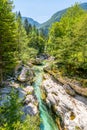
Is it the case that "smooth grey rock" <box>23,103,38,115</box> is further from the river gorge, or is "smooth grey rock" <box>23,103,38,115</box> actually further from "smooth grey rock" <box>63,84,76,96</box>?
"smooth grey rock" <box>63,84,76,96</box>

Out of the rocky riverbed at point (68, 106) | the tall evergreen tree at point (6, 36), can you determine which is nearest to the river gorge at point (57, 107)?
the rocky riverbed at point (68, 106)

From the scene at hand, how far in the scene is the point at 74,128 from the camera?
1717cm

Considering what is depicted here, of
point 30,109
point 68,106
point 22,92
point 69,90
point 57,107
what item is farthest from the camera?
point 22,92

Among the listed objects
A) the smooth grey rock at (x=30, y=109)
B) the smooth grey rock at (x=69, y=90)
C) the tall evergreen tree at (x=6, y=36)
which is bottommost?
the smooth grey rock at (x=30, y=109)

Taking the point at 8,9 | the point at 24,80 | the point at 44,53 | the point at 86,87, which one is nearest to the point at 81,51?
the point at 86,87

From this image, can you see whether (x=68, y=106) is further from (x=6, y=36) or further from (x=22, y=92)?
(x=6, y=36)

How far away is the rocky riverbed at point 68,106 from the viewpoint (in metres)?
17.8

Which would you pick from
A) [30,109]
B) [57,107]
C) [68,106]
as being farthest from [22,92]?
[68,106]

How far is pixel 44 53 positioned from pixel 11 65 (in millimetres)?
62349

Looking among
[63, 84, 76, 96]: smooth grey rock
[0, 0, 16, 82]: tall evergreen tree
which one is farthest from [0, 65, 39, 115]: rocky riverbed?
[63, 84, 76, 96]: smooth grey rock

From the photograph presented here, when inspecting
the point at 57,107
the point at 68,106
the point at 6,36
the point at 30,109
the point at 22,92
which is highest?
the point at 6,36

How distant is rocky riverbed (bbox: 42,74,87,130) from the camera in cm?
1778

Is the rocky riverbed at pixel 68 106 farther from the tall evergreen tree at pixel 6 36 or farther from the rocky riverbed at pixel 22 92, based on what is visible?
the tall evergreen tree at pixel 6 36

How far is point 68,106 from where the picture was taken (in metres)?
20.5
